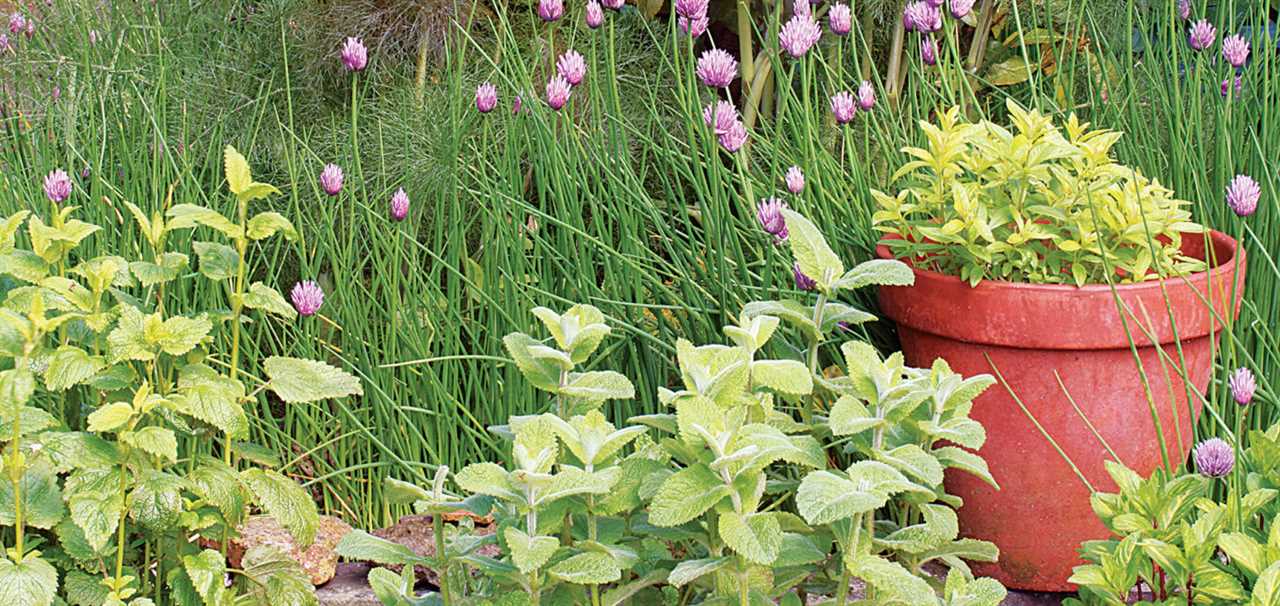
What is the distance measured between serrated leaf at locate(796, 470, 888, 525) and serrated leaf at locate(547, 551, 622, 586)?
0.22 metres

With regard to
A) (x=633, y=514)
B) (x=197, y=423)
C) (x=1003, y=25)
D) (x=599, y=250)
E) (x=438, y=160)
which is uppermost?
(x=1003, y=25)

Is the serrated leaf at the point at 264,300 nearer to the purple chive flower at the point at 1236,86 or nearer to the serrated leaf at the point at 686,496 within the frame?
the serrated leaf at the point at 686,496

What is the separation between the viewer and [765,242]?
2383 mm

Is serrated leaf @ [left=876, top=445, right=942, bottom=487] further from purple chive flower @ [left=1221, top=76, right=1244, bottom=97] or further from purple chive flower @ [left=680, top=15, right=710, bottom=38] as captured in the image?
purple chive flower @ [left=1221, top=76, right=1244, bottom=97]

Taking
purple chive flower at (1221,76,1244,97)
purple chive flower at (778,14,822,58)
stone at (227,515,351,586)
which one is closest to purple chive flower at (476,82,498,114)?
purple chive flower at (778,14,822,58)

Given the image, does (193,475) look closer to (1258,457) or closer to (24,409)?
(24,409)

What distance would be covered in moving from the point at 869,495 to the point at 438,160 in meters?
1.72

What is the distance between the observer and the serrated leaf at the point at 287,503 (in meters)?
1.82

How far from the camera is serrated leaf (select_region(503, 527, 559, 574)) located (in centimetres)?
144

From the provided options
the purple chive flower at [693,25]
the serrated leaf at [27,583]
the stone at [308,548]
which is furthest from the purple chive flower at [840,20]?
the serrated leaf at [27,583]

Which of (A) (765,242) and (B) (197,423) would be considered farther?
(A) (765,242)

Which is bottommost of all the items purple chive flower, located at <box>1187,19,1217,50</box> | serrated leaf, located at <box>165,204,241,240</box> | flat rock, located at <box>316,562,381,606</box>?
flat rock, located at <box>316,562,381,606</box>

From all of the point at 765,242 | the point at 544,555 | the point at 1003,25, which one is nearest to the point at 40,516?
the point at 544,555

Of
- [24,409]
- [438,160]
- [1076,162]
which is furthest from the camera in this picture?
[438,160]
